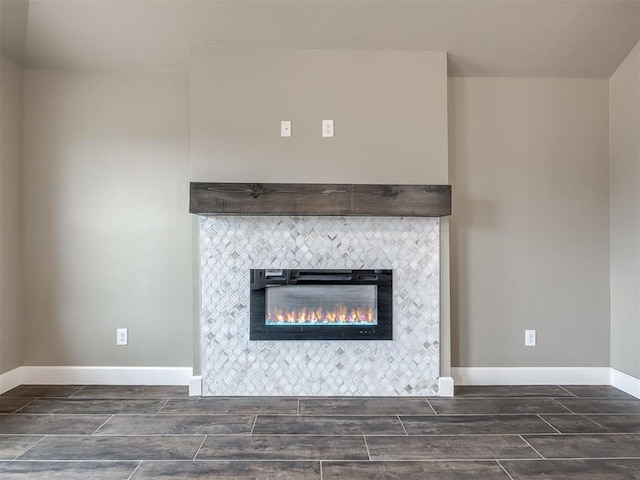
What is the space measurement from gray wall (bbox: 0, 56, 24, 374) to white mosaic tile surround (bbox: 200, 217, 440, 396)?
139 cm

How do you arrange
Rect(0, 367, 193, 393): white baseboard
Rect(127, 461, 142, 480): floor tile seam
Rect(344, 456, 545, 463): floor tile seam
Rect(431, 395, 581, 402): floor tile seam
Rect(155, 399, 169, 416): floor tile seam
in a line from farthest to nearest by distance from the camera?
Rect(0, 367, 193, 393): white baseboard < Rect(431, 395, 581, 402): floor tile seam < Rect(155, 399, 169, 416): floor tile seam < Rect(344, 456, 545, 463): floor tile seam < Rect(127, 461, 142, 480): floor tile seam

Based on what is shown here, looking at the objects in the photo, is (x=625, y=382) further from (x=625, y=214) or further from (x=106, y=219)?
(x=106, y=219)

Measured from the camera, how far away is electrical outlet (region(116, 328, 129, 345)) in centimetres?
270

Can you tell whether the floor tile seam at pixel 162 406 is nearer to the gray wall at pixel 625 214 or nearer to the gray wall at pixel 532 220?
the gray wall at pixel 532 220

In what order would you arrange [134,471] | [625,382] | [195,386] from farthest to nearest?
[625,382] < [195,386] < [134,471]

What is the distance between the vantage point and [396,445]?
190cm

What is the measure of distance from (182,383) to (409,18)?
114 inches

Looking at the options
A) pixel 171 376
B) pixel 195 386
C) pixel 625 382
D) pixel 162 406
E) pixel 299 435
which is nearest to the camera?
pixel 299 435

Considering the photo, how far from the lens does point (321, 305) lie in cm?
254

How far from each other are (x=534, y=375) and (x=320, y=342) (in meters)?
1.59

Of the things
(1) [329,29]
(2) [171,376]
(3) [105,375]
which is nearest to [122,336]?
(3) [105,375]

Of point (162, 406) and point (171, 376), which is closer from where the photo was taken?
point (162, 406)

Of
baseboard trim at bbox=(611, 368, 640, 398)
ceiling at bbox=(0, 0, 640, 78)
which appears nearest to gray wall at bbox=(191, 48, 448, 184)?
ceiling at bbox=(0, 0, 640, 78)

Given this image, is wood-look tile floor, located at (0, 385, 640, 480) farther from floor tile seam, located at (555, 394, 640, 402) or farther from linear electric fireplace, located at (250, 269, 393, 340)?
linear electric fireplace, located at (250, 269, 393, 340)
